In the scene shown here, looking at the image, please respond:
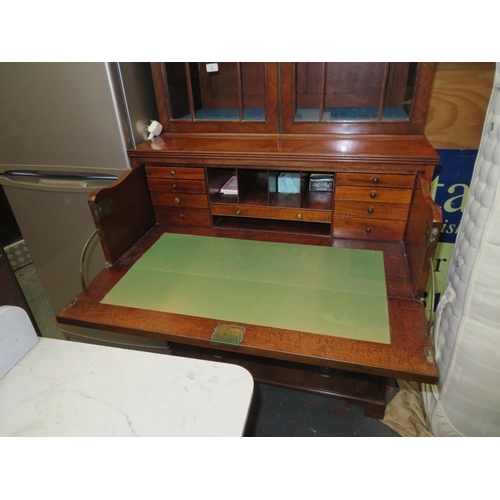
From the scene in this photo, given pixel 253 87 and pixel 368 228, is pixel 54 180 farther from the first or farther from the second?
pixel 368 228

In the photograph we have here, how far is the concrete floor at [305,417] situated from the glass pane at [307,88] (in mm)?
1143

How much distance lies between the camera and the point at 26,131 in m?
1.32

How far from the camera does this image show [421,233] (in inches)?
36.3

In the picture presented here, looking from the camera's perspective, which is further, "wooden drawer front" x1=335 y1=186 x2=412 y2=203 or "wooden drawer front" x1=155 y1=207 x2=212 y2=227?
"wooden drawer front" x1=155 y1=207 x2=212 y2=227

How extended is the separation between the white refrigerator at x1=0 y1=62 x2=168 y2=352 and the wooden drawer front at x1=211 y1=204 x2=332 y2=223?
1.30 feet

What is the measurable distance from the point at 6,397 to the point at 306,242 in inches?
35.5

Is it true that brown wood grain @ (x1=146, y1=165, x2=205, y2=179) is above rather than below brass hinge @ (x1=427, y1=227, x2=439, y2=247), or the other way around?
above

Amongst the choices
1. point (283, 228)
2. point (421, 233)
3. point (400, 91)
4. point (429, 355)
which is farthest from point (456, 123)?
point (429, 355)

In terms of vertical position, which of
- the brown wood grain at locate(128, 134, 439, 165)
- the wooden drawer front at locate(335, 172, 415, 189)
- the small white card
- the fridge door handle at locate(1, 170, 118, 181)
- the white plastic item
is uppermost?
the small white card

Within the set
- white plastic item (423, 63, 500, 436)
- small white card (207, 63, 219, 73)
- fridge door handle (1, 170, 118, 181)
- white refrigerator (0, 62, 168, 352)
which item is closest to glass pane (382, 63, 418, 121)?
white plastic item (423, 63, 500, 436)

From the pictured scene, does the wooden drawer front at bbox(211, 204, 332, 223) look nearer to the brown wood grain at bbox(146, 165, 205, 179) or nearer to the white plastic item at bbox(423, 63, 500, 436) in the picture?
the brown wood grain at bbox(146, 165, 205, 179)

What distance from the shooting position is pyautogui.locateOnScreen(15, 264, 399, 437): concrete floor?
1.32 m

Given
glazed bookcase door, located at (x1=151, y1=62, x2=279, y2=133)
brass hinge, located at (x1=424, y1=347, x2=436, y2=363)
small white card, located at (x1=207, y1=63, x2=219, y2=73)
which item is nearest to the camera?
brass hinge, located at (x1=424, y1=347, x2=436, y2=363)

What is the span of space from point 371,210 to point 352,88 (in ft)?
1.84
